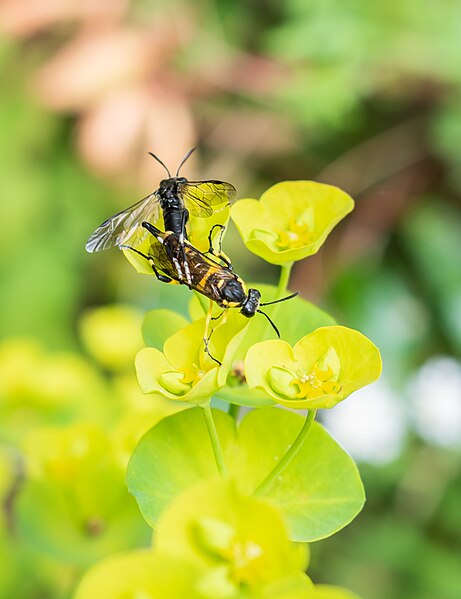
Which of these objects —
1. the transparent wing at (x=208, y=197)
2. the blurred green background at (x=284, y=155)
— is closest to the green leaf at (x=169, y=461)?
the transparent wing at (x=208, y=197)

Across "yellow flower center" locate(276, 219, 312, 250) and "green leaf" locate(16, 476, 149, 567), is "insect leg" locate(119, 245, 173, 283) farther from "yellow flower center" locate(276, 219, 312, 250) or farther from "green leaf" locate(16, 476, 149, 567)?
"green leaf" locate(16, 476, 149, 567)

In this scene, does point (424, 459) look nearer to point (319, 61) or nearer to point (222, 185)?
point (319, 61)

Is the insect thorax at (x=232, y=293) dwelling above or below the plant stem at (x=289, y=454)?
above

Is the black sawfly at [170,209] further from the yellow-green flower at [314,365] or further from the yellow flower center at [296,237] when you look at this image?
the yellow-green flower at [314,365]

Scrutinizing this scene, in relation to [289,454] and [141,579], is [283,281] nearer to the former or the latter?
[289,454]

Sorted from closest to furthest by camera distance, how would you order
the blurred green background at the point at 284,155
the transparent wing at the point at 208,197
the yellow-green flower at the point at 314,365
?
the yellow-green flower at the point at 314,365 < the transparent wing at the point at 208,197 < the blurred green background at the point at 284,155

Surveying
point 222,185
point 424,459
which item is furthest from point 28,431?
point 424,459

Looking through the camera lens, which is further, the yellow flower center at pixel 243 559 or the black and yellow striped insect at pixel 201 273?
the black and yellow striped insect at pixel 201 273
